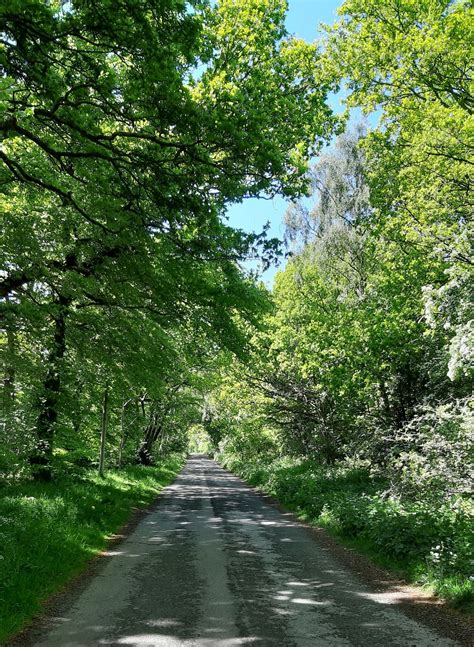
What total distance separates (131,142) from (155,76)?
4039mm

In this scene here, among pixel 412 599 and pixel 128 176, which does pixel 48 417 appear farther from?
pixel 412 599

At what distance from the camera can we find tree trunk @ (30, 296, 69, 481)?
12.7 meters

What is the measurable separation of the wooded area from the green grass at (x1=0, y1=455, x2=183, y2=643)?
3.28 feet

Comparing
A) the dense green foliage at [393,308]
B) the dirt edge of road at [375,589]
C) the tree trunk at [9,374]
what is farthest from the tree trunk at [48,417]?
the dense green foliage at [393,308]

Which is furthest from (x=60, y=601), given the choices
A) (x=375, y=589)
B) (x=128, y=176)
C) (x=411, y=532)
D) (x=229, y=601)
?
(x=128, y=176)

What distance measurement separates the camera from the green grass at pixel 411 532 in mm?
6867

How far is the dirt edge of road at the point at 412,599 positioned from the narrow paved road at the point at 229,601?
18 centimetres

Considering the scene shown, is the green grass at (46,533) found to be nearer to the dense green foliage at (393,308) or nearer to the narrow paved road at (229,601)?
the narrow paved road at (229,601)

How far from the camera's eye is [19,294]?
915cm

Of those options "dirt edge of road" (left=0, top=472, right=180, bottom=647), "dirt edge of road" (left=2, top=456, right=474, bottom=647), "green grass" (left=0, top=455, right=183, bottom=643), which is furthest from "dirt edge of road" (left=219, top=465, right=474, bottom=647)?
"green grass" (left=0, top=455, right=183, bottom=643)

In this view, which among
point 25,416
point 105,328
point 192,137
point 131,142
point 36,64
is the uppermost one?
point 131,142

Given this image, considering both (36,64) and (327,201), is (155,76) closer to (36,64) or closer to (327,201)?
(36,64)

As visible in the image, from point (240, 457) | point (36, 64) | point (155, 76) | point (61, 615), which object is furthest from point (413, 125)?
point (240, 457)

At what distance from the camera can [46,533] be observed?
858 centimetres
